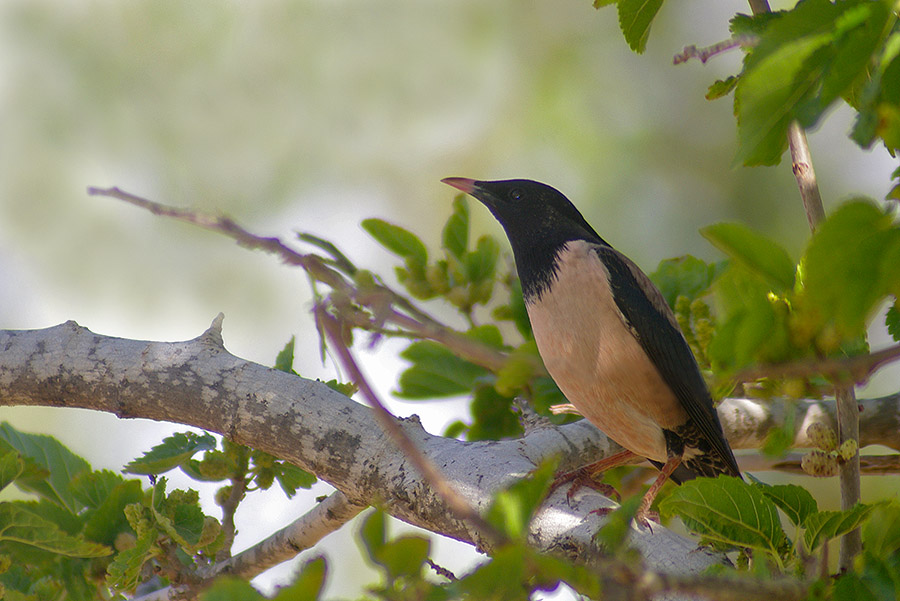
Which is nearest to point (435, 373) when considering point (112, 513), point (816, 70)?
point (112, 513)

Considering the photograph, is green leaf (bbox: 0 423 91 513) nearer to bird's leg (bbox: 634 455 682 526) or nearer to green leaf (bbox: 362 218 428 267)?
green leaf (bbox: 362 218 428 267)

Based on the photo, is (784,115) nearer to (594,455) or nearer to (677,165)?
(594,455)

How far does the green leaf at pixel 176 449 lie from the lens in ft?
8.54

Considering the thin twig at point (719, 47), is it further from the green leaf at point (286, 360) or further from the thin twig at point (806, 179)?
the green leaf at point (286, 360)

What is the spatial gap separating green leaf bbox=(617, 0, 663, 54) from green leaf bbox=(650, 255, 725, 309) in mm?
1462

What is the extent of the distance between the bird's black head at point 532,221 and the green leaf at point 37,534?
1729 millimetres

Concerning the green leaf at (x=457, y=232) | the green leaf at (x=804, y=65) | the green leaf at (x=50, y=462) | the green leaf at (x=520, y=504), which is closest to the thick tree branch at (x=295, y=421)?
the green leaf at (x=50, y=462)

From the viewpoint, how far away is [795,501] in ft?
6.07

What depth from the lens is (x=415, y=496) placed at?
2383 mm

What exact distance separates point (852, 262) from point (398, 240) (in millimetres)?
2115

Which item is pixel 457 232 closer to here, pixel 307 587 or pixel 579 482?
pixel 579 482

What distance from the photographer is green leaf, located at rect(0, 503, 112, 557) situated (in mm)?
2457

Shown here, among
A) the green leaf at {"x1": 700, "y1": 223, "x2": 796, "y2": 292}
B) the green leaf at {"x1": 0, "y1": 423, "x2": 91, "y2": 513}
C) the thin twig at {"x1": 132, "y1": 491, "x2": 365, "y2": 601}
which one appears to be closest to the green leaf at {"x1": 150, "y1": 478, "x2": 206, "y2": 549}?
the thin twig at {"x1": 132, "y1": 491, "x2": 365, "y2": 601}

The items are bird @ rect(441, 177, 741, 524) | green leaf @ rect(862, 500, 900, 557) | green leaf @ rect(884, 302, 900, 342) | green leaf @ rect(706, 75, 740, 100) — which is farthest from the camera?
bird @ rect(441, 177, 741, 524)
